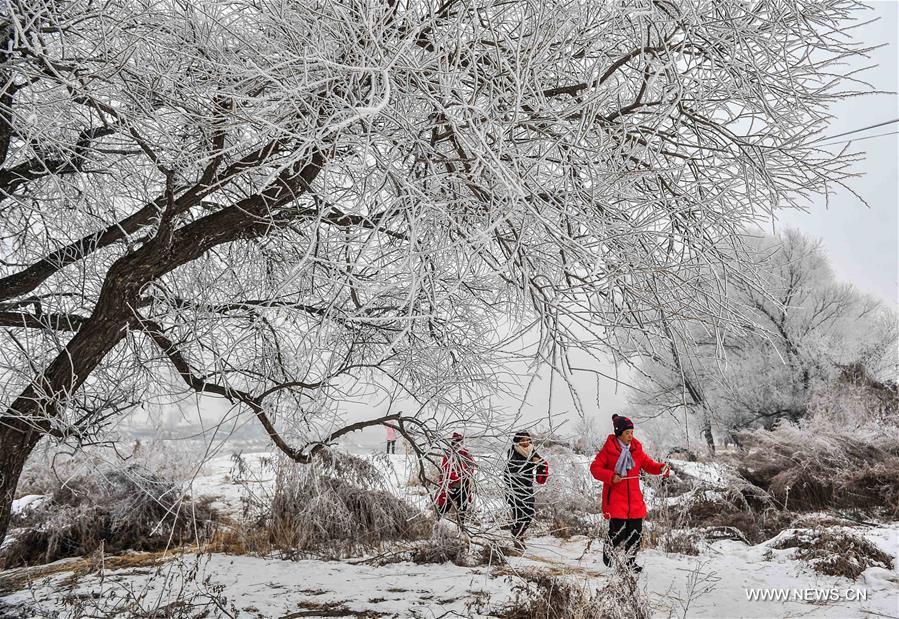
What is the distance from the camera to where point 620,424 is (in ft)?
16.9

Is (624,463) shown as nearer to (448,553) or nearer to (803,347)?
(448,553)

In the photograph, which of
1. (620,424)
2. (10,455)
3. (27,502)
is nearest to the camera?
(10,455)

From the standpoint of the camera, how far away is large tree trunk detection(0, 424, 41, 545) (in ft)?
10.8

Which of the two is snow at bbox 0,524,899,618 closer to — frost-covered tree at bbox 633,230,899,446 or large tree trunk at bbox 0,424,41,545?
large tree trunk at bbox 0,424,41,545

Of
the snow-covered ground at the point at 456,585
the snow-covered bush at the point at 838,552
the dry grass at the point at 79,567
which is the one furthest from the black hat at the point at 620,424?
the dry grass at the point at 79,567

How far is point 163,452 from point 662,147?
851cm

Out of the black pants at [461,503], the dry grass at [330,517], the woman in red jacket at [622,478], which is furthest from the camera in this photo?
the dry grass at [330,517]

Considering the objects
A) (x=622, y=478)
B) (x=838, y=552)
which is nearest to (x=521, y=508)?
(x=622, y=478)

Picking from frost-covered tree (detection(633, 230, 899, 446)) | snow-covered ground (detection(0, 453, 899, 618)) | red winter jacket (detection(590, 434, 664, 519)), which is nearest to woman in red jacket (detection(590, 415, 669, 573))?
red winter jacket (detection(590, 434, 664, 519))

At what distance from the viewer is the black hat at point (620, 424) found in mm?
5109

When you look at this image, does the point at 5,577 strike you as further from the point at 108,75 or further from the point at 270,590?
the point at 108,75

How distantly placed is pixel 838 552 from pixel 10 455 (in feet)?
21.3

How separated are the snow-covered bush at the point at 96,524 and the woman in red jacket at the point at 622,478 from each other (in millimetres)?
4241

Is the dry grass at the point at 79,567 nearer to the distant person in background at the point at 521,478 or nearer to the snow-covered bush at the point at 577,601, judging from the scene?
the snow-covered bush at the point at 577,601
